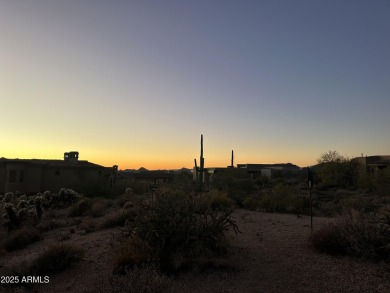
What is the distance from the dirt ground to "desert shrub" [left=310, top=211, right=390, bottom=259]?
0.29 metres

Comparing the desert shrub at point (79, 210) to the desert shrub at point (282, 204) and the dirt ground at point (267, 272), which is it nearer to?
the dirt ground at point (267, 272)

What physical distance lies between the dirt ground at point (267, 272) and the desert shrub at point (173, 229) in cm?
69

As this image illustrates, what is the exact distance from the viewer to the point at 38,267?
8.27 meters

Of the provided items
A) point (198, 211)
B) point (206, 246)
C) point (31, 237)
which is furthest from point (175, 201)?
point (31, 237)

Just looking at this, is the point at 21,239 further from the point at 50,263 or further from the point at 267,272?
the point at 267,272

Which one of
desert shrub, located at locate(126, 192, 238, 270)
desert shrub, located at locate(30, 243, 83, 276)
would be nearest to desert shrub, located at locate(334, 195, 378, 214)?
desert shrub, located at locate(126, 192, 238, 270)

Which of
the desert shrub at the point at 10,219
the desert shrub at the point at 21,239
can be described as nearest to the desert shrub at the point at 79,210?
the desert shrub at the point at 10,219

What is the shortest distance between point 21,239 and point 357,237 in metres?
11.0

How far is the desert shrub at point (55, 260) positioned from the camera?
8.27 metres

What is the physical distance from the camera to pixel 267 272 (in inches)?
285

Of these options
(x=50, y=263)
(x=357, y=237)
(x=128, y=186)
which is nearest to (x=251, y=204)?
(x=357, y=237)

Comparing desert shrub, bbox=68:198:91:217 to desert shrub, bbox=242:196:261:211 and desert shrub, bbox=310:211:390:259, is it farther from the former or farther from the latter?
desert shrub, bbox=310:211:390:259

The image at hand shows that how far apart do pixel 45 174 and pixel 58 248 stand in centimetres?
2798

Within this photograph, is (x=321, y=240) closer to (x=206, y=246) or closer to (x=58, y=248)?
(x=206, y=246)
